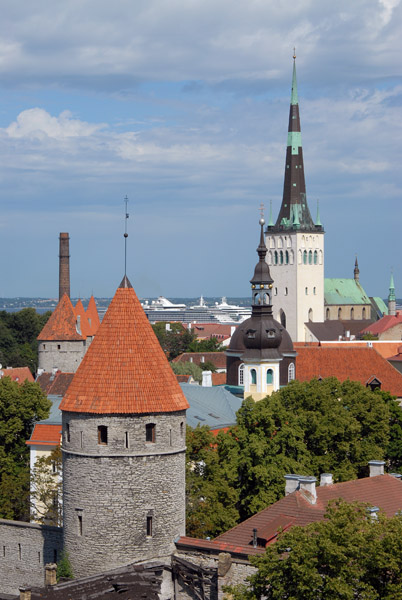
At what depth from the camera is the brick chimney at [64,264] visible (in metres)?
112

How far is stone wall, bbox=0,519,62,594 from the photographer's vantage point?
33469mm

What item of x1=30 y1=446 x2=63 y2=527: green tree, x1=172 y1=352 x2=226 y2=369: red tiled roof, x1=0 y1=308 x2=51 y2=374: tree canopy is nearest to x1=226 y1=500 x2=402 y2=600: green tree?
x1=30 y1=446 x2=63 y2=527: green tree

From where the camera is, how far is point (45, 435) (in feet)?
165

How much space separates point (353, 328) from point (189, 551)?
133 m

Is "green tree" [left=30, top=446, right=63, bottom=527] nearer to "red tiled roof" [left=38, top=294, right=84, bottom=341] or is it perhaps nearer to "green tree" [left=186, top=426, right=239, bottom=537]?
"green tree" [left=186, top=426, right=239, bottom=537]

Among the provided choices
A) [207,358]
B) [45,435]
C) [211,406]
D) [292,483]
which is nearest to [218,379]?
[207,358]

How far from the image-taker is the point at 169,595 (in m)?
30.4

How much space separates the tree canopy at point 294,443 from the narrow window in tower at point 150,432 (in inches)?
341

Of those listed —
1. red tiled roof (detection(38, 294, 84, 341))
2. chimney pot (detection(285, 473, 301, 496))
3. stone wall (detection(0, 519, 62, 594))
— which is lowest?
stone wall (detection(0, 519, 62, 594))

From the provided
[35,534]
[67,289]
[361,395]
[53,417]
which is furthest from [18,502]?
[67,289]

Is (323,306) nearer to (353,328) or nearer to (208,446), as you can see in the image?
(353,328)

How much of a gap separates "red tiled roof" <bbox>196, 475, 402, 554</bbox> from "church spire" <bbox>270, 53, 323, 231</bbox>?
109768mm

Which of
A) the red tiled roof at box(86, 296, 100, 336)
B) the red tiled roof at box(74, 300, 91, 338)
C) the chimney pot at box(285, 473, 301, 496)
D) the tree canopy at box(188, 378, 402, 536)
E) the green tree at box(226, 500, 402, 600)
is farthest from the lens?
the red tiled roof at box(86, 296, 100, 336)

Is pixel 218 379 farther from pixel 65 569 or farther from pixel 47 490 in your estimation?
pixel 65 569
